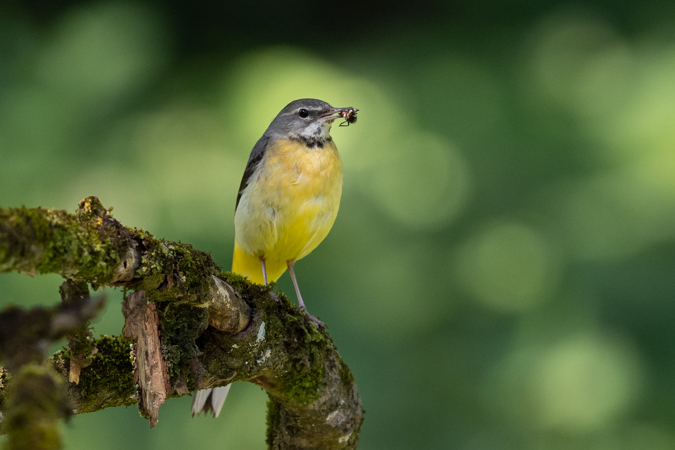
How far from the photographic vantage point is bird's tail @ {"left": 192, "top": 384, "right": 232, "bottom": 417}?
369cm

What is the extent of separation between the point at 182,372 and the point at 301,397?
0.90m

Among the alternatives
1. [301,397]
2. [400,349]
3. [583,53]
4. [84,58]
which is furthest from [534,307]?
[84,58]

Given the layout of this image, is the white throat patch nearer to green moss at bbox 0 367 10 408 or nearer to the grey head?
the grey head

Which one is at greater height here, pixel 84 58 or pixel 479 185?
pixel 84 58

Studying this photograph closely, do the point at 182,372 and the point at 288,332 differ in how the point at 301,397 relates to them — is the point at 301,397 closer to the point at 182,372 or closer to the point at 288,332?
the point at 288,332

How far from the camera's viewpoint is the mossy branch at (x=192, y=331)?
161 centimetres

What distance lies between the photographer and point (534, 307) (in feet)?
19.7

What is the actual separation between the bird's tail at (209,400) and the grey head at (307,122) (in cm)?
171

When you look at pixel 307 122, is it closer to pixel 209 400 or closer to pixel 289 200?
pixel 289 200

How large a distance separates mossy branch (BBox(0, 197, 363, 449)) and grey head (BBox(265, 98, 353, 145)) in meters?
1.51

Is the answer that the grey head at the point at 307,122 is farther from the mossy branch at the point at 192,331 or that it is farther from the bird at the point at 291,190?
the mossy branch at the point at 192,331

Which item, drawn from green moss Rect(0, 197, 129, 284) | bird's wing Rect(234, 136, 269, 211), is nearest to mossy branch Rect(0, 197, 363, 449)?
green moss Rect(0, 197, 129, 284)

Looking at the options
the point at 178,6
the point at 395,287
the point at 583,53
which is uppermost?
the point at 178,6

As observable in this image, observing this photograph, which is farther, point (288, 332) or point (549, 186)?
point (549, 186)
